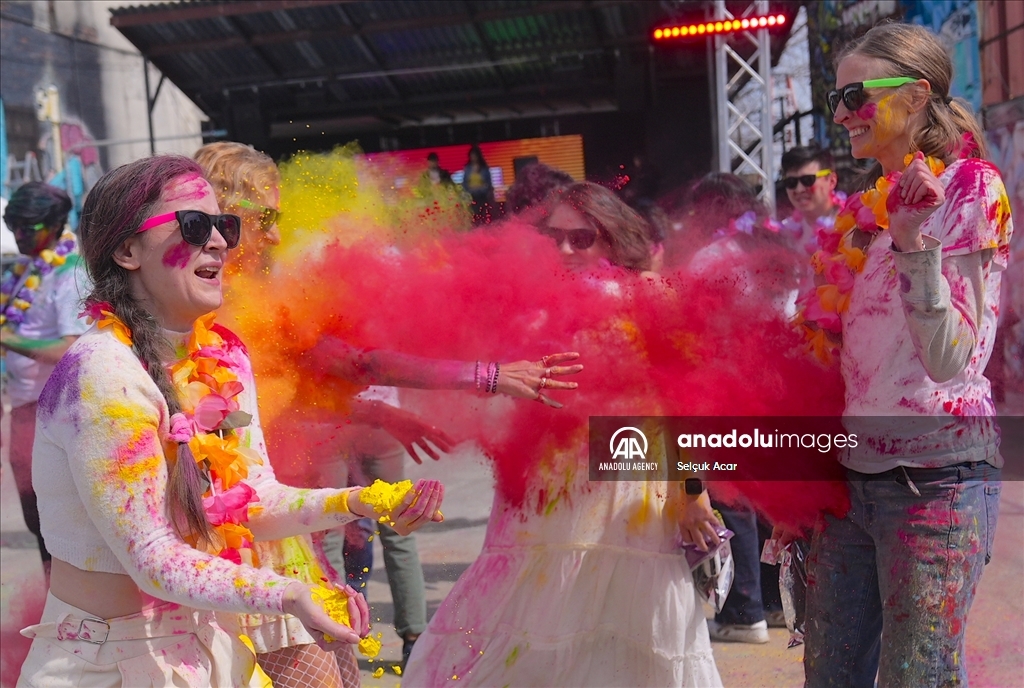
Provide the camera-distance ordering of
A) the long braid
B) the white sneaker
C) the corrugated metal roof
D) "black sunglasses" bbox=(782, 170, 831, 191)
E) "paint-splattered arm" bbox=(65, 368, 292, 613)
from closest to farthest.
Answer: "paint-splattered arm" bbox=(65, 368, 292, 613), the long braid, the white sneaker, "black sunglasses" bbox=(782, 170, 831, 191), the corrugated metal roof

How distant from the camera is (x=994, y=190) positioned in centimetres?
193

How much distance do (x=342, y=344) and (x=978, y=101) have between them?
19.6 feet

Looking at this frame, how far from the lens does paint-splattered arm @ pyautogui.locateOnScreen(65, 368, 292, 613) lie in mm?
1541

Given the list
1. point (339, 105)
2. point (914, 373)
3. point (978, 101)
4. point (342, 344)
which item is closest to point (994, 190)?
point (914, 373)

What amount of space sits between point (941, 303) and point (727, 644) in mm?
2325

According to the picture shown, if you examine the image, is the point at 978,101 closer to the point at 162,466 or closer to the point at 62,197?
the point at 62,197

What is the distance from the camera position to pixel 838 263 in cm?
226

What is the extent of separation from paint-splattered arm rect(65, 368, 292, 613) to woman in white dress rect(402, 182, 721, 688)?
3.83ft

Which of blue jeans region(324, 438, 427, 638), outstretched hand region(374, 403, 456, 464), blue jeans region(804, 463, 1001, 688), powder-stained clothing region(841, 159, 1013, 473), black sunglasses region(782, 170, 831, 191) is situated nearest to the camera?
powder-stained clothing region(841, 159, 1013, 473)

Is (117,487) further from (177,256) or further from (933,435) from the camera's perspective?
(933,435)

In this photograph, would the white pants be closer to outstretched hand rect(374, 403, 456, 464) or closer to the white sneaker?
outstretched hand rect(374, 403, 456, 464)

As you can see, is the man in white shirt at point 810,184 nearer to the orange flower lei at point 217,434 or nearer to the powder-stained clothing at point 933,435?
the powder-stained clothing at point 933,435

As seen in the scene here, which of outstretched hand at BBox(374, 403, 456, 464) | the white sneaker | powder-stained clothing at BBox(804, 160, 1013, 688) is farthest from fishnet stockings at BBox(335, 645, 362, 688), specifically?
the white sneaker

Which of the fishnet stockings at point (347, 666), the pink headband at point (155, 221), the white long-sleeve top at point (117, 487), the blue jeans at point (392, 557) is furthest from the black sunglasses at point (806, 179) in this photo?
the white long-sleeve top at point (117, 487)
